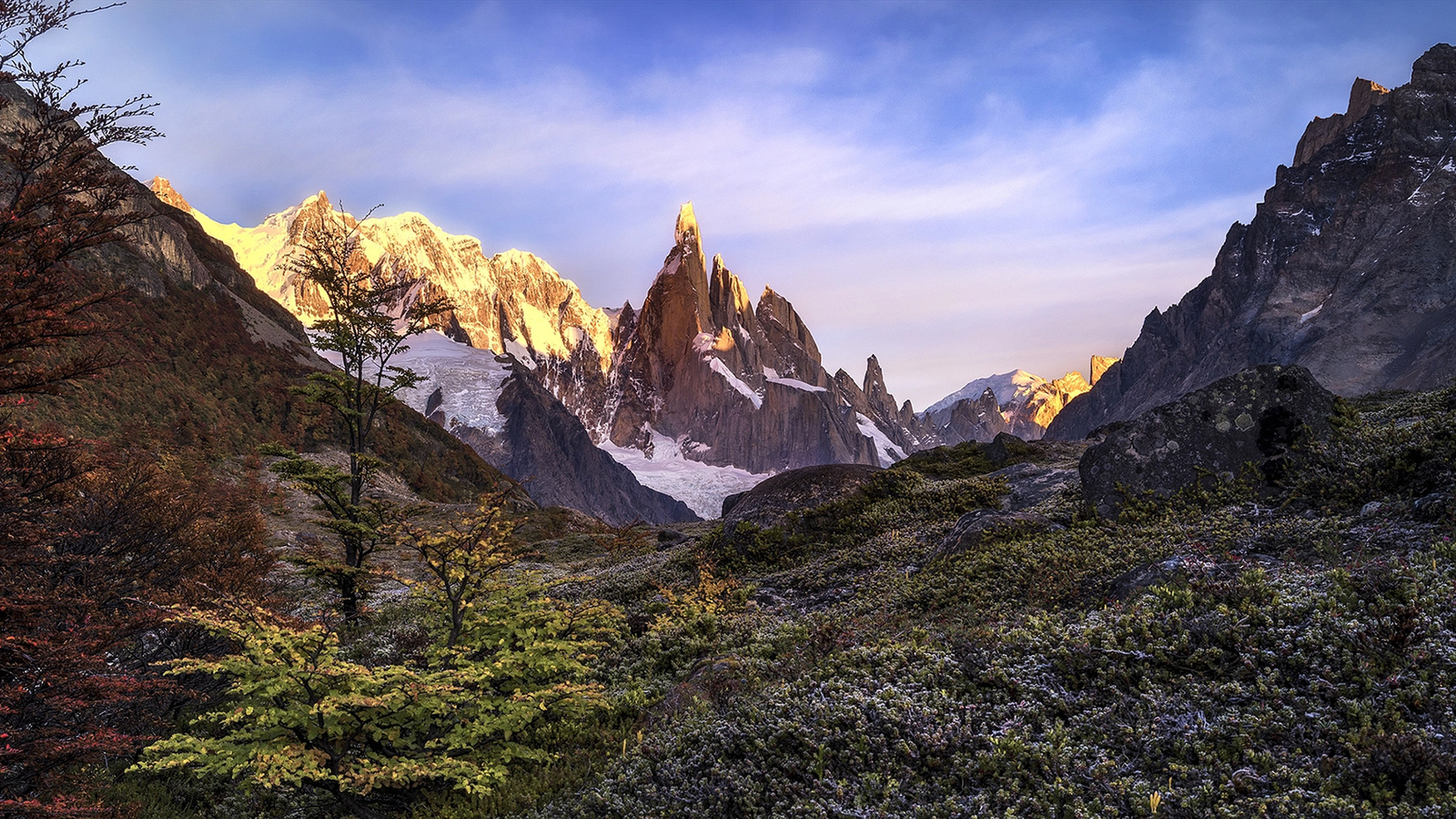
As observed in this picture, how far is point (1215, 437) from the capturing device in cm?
1227

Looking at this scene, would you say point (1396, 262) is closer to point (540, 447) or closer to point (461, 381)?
point (540, 447)

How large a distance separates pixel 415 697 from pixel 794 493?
43.8 ft

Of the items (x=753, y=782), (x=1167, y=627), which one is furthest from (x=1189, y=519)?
(x=753, y=782)

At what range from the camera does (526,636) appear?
938 cm

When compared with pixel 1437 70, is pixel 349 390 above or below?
below

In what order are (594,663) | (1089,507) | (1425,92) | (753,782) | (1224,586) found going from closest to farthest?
(753,782) → (1224,586) → (594,663) → (1089,507) → (1425,92)

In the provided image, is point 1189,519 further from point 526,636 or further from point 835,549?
point 526,636

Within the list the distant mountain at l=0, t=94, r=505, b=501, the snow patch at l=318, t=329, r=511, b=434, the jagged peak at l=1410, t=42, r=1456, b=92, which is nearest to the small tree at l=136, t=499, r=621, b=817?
the distant mountain at l=0, t=94, r=505, b=501

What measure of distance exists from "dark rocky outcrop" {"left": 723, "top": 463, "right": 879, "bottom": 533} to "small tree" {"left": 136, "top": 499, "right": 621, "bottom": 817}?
29.3 feet

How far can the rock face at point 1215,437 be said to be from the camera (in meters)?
11.8

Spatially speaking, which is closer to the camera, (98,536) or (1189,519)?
(1189,519)

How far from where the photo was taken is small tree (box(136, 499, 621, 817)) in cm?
671

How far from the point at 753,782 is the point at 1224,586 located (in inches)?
205

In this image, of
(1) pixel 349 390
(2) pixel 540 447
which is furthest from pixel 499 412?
(1) pixel 349 390
